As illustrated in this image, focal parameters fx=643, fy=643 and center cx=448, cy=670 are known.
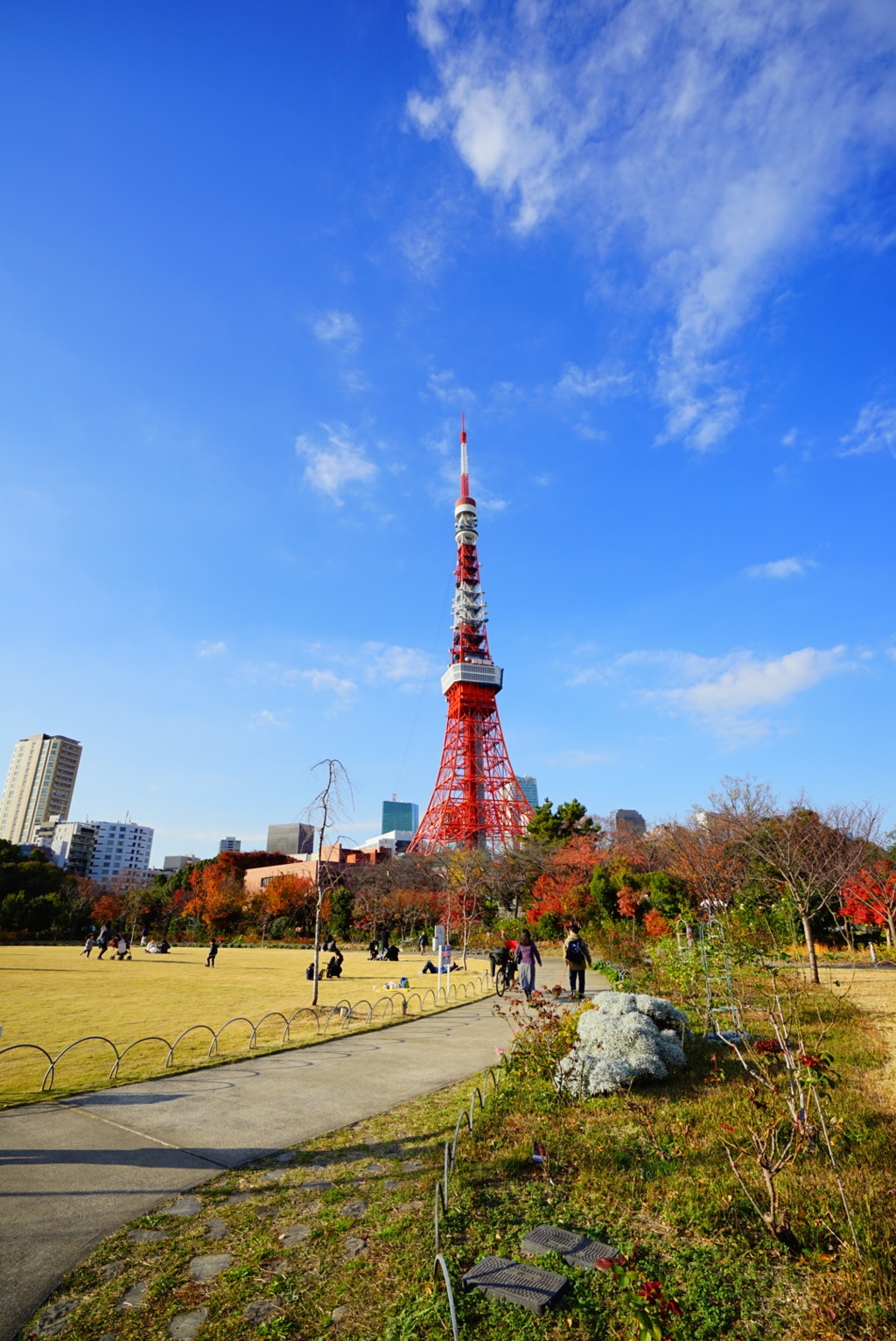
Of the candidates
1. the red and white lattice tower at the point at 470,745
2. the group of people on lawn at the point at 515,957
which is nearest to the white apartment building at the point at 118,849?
the red and white lattice tower at the point at 470,745

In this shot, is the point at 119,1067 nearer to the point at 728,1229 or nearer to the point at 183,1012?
the point at 183,1012

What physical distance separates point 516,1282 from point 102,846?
136570mm

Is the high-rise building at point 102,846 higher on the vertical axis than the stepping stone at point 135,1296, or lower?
higher

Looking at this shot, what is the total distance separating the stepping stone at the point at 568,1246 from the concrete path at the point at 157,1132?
2.69 meters

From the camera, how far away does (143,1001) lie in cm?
1505

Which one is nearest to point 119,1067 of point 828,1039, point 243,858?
point 828,1039

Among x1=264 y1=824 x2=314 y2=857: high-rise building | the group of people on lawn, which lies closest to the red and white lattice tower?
the group of people on lawn

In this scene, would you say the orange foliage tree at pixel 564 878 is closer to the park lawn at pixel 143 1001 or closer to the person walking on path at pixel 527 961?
the park lawn at pixel 143 1001

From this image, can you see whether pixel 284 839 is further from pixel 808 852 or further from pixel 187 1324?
pixel 187 1324

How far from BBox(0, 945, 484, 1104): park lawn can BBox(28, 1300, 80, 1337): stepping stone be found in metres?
4.60

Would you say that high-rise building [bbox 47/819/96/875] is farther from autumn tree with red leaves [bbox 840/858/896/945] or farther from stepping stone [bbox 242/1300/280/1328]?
stepping stone [bbox 242/1300/280/1328]

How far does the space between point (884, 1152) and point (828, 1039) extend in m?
4.43

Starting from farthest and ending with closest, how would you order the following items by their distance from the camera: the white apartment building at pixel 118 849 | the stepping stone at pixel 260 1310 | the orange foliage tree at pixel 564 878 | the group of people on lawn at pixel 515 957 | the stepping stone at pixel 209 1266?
1. the white apartment building at pixel 118 849
2. the orange foliage tree at pixel 564 878
3. the group of people on lawn at pixel 515 957
4. the stepping stone at pixel 209 1266
5. the stepping stone at pixel 260 1310

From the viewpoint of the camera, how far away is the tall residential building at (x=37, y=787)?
133 meters
